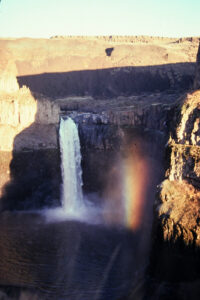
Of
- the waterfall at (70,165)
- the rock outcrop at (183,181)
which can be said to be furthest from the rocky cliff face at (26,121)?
the rock outcrop at (183,181)

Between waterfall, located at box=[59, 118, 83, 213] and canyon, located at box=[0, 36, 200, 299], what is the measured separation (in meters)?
1.01

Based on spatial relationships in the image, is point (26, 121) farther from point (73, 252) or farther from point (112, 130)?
point (73, 252)

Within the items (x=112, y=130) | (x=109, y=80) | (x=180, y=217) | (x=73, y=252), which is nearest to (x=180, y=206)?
(x=180, y=217)

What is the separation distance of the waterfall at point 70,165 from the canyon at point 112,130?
1.01 metres

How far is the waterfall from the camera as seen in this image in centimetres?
3762

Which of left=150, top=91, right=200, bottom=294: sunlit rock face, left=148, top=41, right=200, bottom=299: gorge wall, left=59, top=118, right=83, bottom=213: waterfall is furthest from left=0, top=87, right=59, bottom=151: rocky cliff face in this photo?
left=148, top=41, right=200, bottom=299: gorge wall

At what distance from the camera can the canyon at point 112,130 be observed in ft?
62.5

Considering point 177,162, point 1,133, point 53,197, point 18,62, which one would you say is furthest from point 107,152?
point 18,62

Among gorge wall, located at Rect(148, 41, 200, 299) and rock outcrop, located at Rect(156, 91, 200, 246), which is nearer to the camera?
gorge wall, located at Rect(148, 41, 200, 299)

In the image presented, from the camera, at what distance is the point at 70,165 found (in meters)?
38.8

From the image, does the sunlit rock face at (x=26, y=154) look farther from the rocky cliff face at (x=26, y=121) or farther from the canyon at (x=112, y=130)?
the canyon at (x=112, y=130)

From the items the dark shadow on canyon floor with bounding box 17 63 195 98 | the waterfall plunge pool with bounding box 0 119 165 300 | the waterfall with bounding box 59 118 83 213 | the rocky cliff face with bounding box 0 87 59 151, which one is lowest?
the waterfall plunge pool with bounding box 0 119 165 300

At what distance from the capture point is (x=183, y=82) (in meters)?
72.1

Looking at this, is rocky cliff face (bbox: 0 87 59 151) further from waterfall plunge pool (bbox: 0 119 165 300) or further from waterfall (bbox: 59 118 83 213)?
waterfall plunge pool (bbox: 0 119 165 300)
